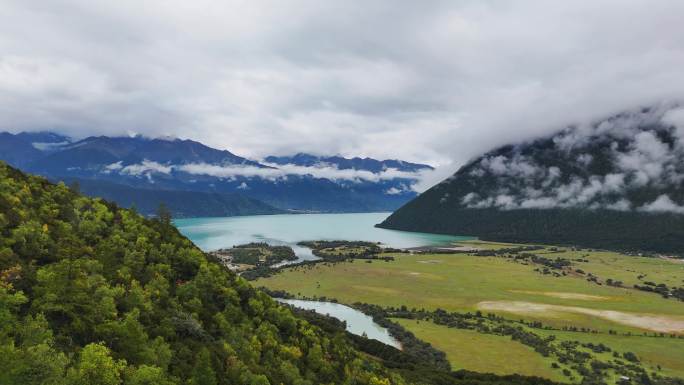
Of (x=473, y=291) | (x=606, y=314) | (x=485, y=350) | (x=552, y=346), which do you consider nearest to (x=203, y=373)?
(x=485, y=350)

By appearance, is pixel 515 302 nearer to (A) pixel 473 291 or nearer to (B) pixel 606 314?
(A) pixel 473 291

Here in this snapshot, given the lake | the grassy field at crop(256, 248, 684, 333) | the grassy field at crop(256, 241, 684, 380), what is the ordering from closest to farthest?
the grassy field at crop(256, 241, 684, 380) → the lake → the grassy field at crop(256, 248, 684, 333)

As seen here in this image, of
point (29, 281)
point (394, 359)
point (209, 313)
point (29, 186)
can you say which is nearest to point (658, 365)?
point (394, 359)

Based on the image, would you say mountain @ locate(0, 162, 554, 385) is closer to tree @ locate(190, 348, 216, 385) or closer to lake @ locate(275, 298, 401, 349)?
tree @ locate(190, 348, 216, 385)

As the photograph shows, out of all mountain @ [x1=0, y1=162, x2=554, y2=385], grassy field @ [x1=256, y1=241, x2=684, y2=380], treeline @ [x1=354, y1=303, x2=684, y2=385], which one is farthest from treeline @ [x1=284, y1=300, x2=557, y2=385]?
treeline @ [x1=354, y1=303, x2=684, y2=385]

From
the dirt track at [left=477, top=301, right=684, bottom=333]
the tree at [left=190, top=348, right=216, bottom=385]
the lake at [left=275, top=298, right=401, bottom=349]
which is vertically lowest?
the lake at [left=275, top=298, right=401, bottom=349]

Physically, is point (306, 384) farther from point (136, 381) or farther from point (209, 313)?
point (136, 381)
